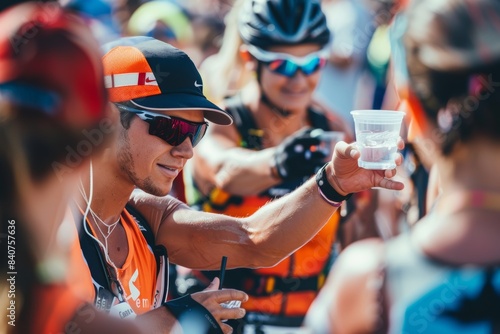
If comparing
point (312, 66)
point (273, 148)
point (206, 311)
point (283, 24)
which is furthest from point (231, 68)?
point (206, 311)

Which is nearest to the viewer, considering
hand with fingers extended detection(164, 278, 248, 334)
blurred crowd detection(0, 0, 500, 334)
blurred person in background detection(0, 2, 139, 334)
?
blurred person in background detection(0, 2, 139, 334)

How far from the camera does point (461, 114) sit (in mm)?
2287

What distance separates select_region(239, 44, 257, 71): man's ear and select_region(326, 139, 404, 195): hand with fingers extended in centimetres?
220

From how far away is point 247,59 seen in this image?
18.0 ft

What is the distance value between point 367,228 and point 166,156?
8.12 feet

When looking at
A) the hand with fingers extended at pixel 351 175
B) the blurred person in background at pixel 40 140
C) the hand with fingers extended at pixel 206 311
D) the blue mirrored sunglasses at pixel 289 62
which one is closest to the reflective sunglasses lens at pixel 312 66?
the blue mirrored sunglasses at pixel 289 62

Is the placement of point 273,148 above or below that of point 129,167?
below

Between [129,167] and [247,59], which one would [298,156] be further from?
[129,167]

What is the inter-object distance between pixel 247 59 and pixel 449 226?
344 centimetres

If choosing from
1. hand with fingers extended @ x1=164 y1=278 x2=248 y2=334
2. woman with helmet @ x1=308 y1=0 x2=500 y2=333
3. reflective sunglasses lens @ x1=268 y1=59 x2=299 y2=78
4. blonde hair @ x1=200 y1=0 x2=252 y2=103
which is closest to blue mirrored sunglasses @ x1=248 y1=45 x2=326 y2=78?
reflective sunglasses lens @ x1=268 y1=59 x2=299 y2=78

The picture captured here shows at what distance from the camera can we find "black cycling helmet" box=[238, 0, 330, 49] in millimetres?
5293

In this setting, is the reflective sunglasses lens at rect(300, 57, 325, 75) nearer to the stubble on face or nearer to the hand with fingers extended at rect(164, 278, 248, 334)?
the stubble on face

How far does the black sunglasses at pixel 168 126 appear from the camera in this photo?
317cm

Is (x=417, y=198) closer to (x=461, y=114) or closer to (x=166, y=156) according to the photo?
(x=166, y=156)
